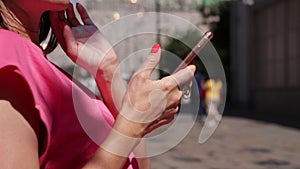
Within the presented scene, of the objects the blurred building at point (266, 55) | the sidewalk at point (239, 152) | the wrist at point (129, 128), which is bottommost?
the blurred building at point (266, 55)

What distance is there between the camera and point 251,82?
2638 cm

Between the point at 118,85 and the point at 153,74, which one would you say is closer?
the point at 153,74

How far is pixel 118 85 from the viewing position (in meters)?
1.56

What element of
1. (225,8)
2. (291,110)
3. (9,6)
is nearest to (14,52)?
(9,6)

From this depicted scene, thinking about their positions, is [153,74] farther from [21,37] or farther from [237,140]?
[237,140]

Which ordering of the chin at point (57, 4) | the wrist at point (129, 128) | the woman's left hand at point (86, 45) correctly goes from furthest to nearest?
the woman's left hand at point (86, 45) → the chin at point (57, 4) → the wrist at point (129, 128)

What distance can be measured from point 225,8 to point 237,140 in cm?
2036

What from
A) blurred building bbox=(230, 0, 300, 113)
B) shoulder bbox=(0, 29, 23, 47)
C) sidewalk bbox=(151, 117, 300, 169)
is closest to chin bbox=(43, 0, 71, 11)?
shoulder bbox=(0, 29, 23, 47)

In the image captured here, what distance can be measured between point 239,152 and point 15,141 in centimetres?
943

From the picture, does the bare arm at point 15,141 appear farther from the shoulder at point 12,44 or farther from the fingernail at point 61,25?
the fingernail at point 61,25

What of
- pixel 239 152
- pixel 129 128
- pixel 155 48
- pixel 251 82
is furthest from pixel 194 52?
pixel 251 82

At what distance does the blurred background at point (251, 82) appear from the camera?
363 inches

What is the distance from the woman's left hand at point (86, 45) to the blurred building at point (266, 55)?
19111 millimetres

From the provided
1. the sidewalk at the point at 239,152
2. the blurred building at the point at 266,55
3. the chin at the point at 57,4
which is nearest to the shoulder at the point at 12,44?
the chin at the point at 57,4
